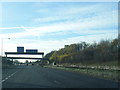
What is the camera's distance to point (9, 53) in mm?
131375

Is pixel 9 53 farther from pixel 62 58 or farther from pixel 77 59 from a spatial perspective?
pixel 77 59

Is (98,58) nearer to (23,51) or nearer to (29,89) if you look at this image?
(23,51)

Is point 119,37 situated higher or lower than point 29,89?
higher

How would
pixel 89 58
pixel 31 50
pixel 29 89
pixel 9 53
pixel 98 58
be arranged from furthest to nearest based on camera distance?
pixel 9 53 < pixel 31 50 < pixel 89 58 < pixel 98 58 < pixel 29 89

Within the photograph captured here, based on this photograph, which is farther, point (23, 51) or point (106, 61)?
point (23, 51)

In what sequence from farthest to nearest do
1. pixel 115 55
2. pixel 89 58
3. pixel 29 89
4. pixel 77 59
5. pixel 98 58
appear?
pixel 77 59, pixel 89 58, pixel 98 58, pixel 115 55, pixel 29 89

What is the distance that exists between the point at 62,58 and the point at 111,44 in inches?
2467

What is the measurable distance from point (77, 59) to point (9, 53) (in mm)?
40071

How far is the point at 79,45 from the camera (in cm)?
13912

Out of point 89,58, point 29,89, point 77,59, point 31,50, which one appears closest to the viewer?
point 29,89

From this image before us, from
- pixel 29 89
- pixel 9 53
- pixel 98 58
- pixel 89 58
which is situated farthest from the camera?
pixel 9 53

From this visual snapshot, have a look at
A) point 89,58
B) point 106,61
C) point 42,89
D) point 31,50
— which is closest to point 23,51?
point 31,50

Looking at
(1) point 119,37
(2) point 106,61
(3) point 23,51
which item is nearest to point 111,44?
(1) point 119,37

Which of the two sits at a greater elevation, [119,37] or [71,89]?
[119,37]
